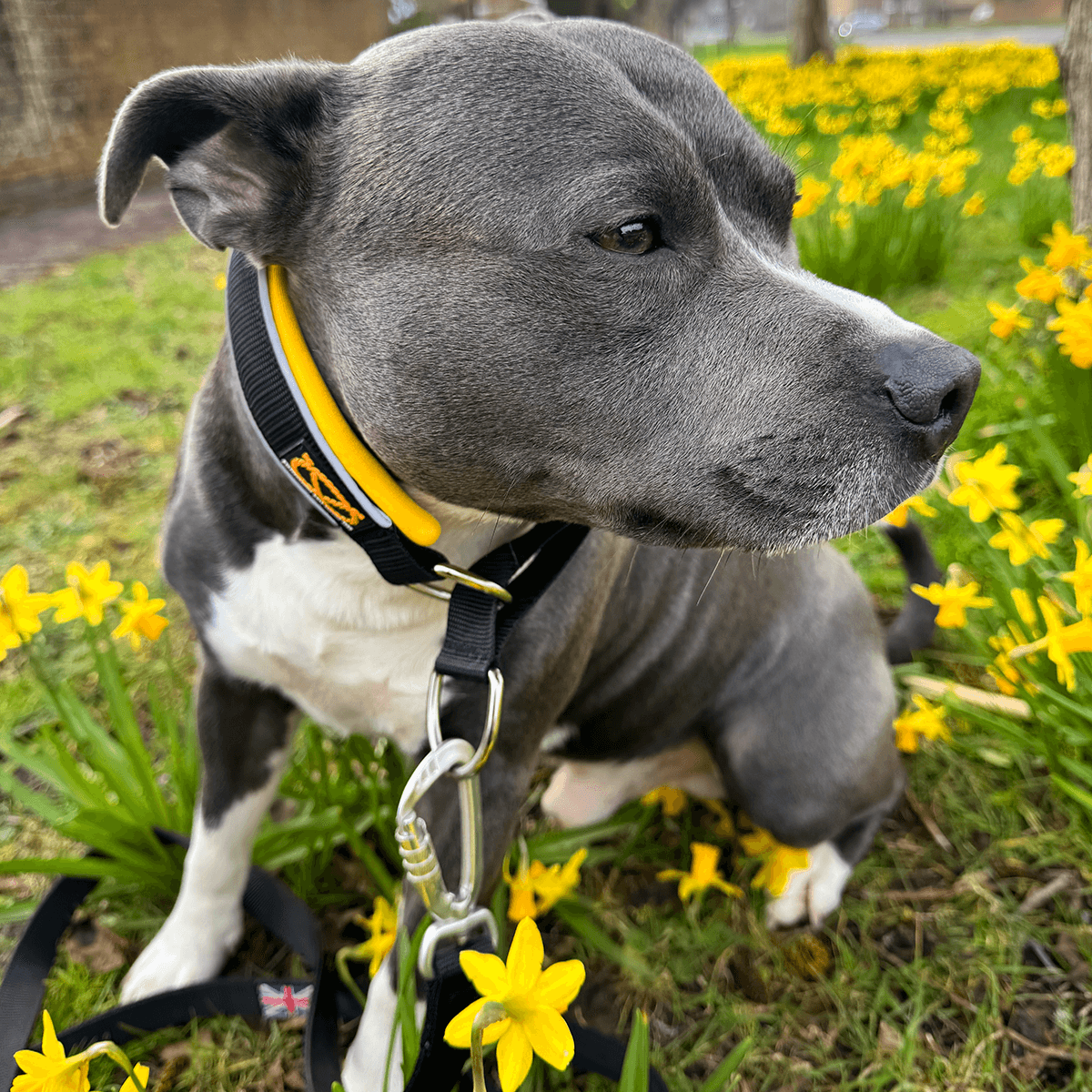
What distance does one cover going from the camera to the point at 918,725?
2256 mm

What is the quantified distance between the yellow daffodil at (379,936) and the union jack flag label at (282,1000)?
0.13m

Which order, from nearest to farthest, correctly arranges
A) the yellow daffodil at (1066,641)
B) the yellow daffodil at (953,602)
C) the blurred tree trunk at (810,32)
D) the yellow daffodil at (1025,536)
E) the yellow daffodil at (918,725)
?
1. the yellow daffodil at (1066,641)
2. the yellow daffodil at (1025,536)
3. the yellow daffodil at (953,602)
4. the yellow daffodil at (918,725)
5. the blurred tree trunk at (810,32)

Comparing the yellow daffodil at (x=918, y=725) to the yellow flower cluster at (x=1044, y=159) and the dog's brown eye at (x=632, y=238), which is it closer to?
the dog's brown eye at (x=632, y=238)

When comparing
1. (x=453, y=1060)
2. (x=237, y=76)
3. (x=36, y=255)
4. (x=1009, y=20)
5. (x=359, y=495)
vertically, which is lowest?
(x=1009, y=20)

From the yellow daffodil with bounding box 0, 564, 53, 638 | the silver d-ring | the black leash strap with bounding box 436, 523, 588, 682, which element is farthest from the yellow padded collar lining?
the yellow daffodil with bounding box 0, 564, 53, 638

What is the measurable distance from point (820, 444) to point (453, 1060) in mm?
1031

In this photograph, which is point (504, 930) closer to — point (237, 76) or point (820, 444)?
point (820, 444)

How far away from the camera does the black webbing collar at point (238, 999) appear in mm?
1630

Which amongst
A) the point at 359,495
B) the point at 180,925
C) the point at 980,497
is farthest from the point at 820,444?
the point at 180,925

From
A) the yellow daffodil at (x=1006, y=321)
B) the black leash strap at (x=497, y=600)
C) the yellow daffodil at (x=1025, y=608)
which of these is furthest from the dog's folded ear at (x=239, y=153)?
the yellow daffodil at (x=1006, y=321)

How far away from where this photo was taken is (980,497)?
1.95 meters

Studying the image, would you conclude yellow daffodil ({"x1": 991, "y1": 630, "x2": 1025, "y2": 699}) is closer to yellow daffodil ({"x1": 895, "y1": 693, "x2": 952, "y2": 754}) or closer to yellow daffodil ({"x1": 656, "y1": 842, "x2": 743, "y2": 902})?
yellow daffodil ({"x1": 895, "y1": 693, "x2": 952, "y2": 754})

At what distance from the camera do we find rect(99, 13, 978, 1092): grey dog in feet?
4.23

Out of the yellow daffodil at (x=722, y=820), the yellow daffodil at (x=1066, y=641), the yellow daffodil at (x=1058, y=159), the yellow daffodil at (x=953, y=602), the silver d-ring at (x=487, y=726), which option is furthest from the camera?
the yellow daffodil at (x=1058, y=159)
